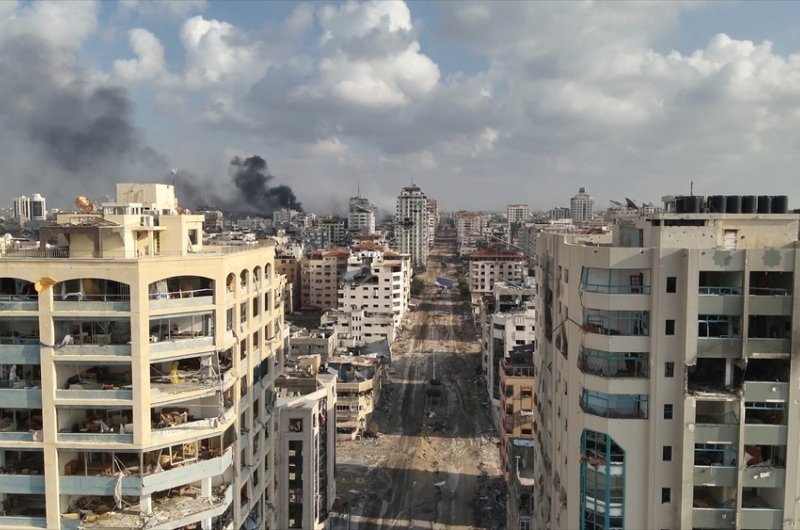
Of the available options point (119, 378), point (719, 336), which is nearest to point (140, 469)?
point (119, 378)

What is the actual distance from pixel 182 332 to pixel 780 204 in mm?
13432

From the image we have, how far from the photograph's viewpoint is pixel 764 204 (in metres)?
13.7

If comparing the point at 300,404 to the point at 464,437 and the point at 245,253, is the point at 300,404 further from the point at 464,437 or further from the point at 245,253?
the point at 464,437

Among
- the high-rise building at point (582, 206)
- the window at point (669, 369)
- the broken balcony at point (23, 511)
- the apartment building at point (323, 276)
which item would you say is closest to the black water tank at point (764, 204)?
the window at point (669, 369)

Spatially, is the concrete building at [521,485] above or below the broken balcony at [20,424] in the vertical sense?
below

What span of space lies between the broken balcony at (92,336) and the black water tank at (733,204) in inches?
519

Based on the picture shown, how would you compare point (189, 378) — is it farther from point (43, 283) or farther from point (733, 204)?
point (733, 204)

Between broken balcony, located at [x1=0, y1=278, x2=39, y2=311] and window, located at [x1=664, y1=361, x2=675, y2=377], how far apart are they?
40.7ft

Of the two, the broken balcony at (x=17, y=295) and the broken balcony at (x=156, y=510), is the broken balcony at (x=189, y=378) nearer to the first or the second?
the broken balcony at (x=156, y=510)

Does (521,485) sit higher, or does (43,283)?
(43,283)

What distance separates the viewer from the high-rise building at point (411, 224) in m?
126

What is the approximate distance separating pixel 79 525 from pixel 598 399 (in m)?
10.7

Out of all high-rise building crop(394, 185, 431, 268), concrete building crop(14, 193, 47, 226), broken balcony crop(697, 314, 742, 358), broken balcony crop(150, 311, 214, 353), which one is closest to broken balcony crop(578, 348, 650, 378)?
broken balcony crop(697, 314, 742, 358)

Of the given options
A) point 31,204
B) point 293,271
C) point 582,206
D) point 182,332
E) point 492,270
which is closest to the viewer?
point 182,332
